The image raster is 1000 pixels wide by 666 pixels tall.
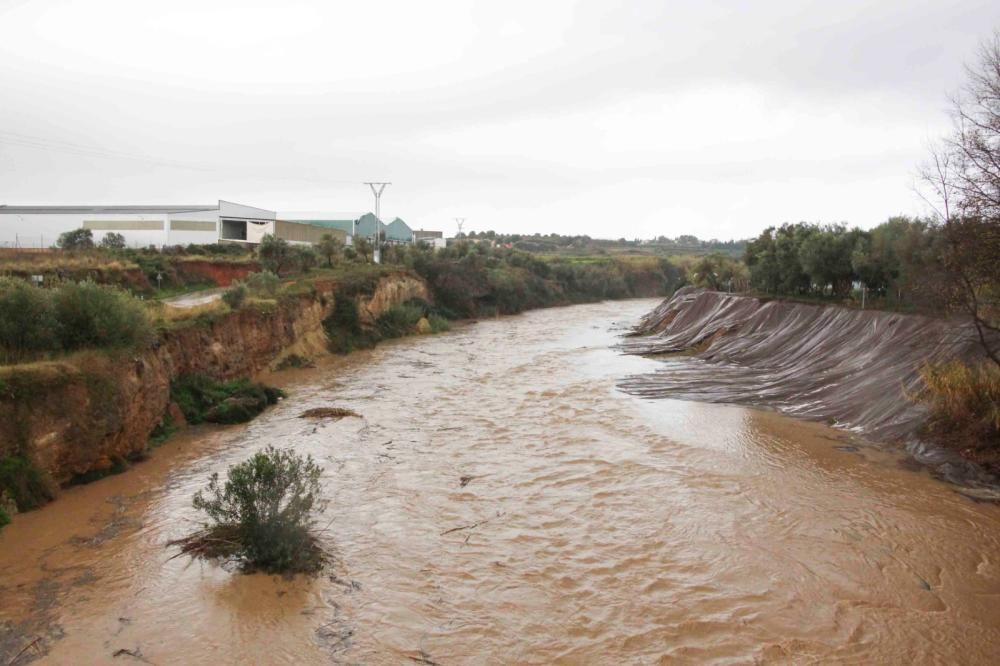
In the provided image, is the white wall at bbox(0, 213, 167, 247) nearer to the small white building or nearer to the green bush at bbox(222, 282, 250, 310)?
the small white building

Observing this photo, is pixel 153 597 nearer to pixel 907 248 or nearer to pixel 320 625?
pixel 320 625

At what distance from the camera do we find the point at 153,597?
27.7 feet

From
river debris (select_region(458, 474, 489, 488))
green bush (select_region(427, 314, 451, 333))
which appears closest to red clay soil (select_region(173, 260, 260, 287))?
green bush (select_region(427, 314, 451, 333))

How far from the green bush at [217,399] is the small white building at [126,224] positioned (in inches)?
1153

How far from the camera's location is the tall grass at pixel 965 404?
1288cm

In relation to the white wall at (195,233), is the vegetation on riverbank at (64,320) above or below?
below

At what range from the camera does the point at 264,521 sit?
9227mm

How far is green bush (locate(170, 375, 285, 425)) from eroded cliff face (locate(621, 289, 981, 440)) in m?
11.3

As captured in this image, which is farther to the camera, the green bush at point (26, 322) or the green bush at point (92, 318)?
the green bush at point (92, 318)

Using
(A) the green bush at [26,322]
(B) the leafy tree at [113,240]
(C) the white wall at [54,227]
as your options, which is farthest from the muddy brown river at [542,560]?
(C) the white wall at [54,227]

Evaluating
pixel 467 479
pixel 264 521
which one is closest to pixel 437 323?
pixel 467 479

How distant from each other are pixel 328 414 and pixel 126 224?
38.9 meters

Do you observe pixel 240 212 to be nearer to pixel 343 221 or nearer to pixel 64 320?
pixel 343 221

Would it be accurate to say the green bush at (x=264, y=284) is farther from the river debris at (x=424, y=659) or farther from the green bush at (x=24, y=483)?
the river debris at (x=424, y=659)
